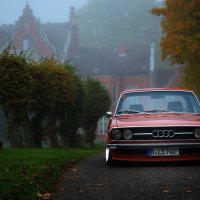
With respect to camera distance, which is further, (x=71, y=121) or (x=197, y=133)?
(x=71, y=121)

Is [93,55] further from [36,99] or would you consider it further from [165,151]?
[165,151]

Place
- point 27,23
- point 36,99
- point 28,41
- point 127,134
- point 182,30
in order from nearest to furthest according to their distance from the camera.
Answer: point 127,134, point 36,99, point 182,30, point 27,23, point 28,41

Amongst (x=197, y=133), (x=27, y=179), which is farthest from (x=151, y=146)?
(x=27, y=179)

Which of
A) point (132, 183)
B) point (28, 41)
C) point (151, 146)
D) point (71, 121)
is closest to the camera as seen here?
point (132, 183)

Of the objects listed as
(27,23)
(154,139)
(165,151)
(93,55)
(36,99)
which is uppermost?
(27,23)

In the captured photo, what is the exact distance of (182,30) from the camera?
102 feet

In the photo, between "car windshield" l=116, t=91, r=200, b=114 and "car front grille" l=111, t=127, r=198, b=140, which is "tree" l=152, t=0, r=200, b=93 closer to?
"car windshield" l=116, t=91, r=200, b=114

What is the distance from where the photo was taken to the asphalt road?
6691 millimetres

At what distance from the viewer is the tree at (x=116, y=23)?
9312cm

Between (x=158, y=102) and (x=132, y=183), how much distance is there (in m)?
4.07

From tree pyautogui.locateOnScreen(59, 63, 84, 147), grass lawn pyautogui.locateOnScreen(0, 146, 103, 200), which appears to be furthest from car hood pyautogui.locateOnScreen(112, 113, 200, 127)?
tree pyautogui.locateOnScreen(59, 63, 84, 147)

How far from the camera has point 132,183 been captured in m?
7.75

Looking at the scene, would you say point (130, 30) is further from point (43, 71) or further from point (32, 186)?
point (32, 186)

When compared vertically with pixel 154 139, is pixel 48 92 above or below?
above
